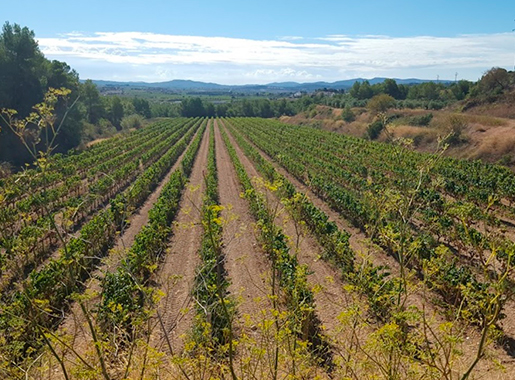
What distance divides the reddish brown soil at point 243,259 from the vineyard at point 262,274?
90 mm

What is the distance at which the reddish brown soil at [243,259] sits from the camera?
1068 cm

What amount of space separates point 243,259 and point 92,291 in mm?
2738

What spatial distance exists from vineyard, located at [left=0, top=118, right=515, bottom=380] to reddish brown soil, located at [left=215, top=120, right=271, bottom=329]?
0.09m

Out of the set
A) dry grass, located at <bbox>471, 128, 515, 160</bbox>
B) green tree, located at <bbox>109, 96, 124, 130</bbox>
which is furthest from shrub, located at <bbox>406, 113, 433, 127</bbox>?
green tree, located at <bbox>109, 96, 124, 130</bbox>

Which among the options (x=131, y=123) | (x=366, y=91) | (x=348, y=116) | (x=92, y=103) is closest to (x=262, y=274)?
(x=348, y=116)

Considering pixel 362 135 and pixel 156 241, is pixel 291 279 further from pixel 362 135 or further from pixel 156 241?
pixel 362 135

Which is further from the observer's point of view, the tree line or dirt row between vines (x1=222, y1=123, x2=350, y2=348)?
the tree line

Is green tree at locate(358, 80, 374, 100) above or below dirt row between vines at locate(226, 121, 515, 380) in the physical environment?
above

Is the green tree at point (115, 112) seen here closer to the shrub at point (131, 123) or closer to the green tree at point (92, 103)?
the shrub at point (131, 123)

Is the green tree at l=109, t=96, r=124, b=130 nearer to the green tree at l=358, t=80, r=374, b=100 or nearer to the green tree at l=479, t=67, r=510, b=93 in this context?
the green tree at l=358, t=80, r=374, b=100

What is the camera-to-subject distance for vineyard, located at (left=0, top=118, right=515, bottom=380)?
15.5ft

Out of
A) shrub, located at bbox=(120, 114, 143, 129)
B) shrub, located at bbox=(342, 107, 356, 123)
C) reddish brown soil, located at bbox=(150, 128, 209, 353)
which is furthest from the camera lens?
shrub, located at bbox=(120, 114, 143, 129)

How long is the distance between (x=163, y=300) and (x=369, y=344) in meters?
8.73

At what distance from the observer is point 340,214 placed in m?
20.9
